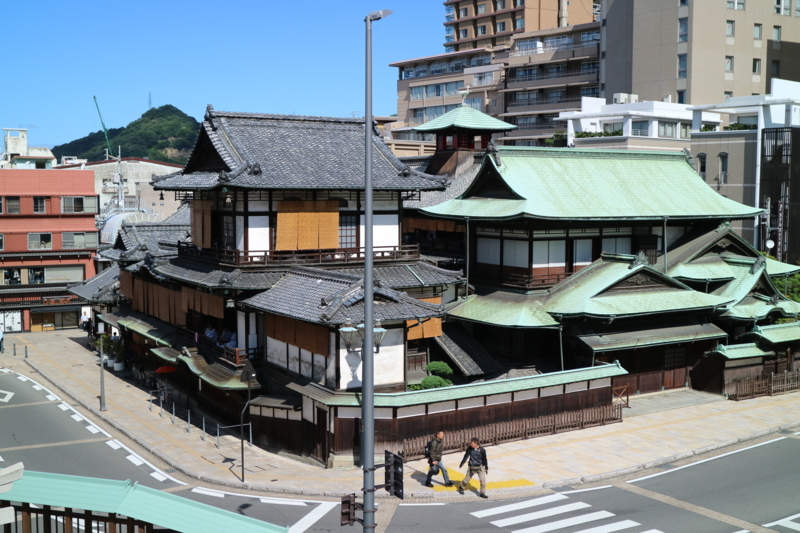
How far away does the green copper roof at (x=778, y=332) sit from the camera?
40.1 m

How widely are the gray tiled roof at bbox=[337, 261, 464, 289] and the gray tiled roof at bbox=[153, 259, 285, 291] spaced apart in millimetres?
4108

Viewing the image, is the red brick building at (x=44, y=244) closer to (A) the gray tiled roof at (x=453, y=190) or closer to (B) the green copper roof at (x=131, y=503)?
(A) the gray tiled roof at (x=453, y=190)

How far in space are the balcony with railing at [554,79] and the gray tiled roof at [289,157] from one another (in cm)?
6097

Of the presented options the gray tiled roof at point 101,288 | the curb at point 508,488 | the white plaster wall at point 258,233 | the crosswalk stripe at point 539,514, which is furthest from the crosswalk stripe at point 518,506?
the gray tiled roof at point 101,288

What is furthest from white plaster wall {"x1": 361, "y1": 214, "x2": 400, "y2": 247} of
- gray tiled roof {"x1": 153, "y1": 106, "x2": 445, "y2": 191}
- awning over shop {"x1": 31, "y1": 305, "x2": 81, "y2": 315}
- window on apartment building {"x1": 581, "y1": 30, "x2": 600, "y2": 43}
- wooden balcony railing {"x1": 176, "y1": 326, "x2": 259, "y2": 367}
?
window on apartment building {"x1": 581, "y1": 30, "x2": 600, "y2": 43}

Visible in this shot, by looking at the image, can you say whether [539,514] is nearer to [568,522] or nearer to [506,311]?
[568,522]

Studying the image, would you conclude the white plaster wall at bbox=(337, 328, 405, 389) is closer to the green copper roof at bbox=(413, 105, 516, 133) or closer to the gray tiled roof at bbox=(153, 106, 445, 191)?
the gray tiled roof at bbox=(153, 106, 445, 191)

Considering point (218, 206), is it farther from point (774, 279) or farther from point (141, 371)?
point (774, 279)

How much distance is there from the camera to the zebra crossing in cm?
2270

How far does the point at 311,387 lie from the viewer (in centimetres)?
2989

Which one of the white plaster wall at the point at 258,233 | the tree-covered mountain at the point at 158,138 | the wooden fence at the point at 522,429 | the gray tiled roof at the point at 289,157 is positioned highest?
the tree-covered mountain at the point at 158,138

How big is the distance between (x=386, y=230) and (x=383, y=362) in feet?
33.0

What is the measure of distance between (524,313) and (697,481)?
12.2 meters

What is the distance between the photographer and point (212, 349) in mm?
36406
